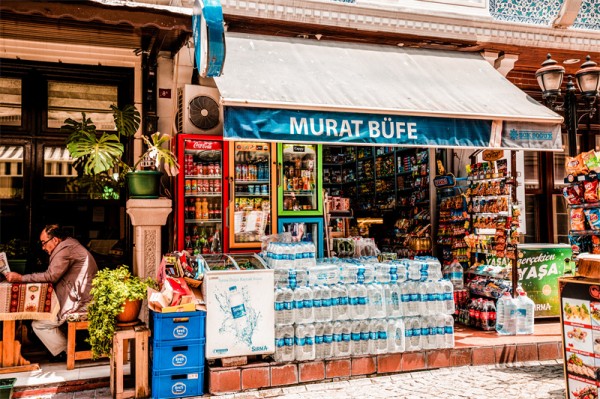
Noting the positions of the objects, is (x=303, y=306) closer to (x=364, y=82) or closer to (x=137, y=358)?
(x=137, y=358)

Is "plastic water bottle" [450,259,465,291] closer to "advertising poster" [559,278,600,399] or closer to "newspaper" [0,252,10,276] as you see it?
"advertising poster" [559,278,600,399]

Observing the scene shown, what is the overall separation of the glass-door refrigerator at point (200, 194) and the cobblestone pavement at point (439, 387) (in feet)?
8.14

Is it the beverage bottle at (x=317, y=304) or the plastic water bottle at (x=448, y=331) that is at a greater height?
the beverage bottle at (x=317, y=304)

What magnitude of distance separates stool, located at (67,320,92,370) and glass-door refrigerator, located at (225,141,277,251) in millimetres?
2201

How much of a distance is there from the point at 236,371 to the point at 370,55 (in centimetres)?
465

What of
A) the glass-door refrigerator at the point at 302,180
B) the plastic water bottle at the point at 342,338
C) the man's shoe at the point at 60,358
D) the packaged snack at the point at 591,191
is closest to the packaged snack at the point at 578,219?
the packaged snack at the point at 591,191

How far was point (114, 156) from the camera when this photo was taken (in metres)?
6.79

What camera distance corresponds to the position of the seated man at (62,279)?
6.35 m

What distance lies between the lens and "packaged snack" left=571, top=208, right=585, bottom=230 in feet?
20.4

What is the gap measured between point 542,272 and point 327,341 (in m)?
4.37

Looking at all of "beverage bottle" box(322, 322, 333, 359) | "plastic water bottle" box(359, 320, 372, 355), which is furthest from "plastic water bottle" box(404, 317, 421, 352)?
"beverage bottle" box(322, 322, 333, 359)

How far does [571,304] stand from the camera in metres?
4.46

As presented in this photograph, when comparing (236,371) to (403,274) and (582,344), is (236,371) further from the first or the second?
(582,344)

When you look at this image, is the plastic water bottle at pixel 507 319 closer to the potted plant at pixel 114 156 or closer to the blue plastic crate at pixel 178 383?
the blue plastic crate at pixel 178 383
